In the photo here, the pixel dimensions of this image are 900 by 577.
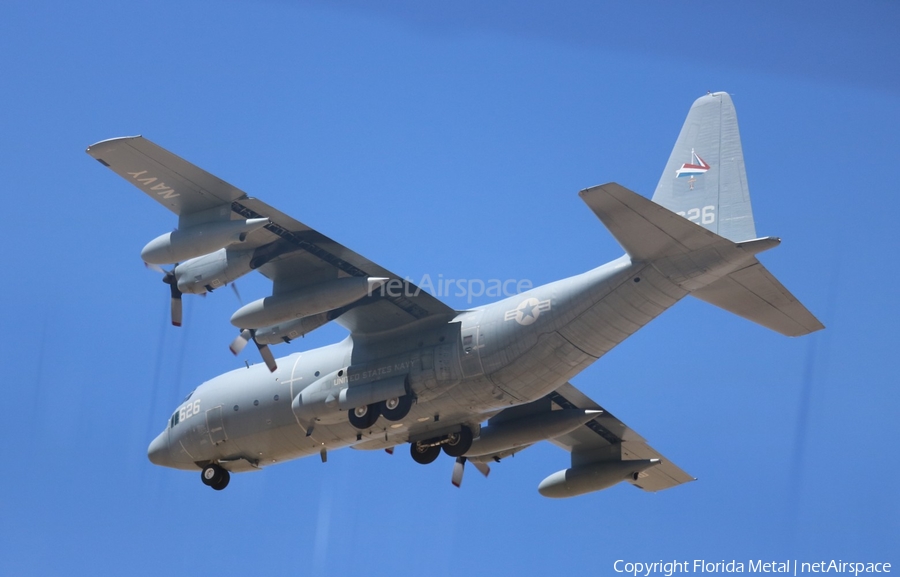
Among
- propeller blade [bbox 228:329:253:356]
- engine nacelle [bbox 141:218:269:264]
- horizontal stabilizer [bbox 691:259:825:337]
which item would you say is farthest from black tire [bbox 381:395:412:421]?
horizontal stabilizer [bbox 691:259:825:337]

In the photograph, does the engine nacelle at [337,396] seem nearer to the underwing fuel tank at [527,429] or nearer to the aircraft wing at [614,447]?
the underwing fuel tank at [527,429]

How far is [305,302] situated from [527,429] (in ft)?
20.9

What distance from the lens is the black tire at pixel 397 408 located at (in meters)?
21.3

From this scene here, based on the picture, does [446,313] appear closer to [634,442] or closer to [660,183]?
[660,183]

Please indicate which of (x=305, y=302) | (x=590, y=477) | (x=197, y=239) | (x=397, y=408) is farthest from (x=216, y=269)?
(x=590, y=477)

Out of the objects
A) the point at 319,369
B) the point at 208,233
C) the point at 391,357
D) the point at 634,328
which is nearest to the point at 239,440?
the point at 319,369

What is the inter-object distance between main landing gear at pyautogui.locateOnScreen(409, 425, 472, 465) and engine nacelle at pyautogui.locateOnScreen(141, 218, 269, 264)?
6311 mm

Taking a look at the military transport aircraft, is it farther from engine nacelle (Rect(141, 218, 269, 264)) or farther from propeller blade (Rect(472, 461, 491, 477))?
propeller blade (Rect(472, 461, 491, 477))

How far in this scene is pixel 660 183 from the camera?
20.8 meters

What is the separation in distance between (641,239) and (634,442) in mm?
9216

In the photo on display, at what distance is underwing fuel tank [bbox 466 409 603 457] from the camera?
23906mm

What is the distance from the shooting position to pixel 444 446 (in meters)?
23.7

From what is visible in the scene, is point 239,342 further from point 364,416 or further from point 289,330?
point 364,416

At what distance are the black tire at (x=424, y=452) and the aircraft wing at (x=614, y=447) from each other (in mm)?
3841
